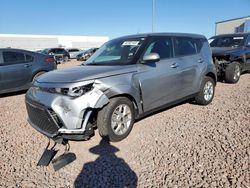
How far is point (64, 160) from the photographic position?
313 cm

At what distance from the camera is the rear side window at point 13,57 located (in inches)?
278

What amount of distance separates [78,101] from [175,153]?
5.36 ft

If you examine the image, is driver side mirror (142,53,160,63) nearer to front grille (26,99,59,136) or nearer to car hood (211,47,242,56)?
front grille (26,99,59,136)

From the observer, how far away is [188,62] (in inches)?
191

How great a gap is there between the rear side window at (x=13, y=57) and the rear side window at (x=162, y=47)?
4966 mm

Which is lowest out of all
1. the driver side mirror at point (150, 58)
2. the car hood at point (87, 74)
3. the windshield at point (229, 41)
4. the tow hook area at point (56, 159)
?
the tow hook area at point (56, 159)

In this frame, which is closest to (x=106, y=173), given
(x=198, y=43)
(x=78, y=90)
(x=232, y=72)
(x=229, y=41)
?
(x=78, y=90)

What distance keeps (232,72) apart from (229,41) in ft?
5.71

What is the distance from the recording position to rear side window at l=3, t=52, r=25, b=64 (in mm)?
7070

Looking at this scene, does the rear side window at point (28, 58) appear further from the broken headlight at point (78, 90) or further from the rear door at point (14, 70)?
the broken headlight at point (78, 90)

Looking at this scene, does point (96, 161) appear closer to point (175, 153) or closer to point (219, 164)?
point (175, 153)

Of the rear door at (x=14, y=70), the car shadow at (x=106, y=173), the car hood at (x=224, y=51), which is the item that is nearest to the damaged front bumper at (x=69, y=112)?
the car shadow at (x=106, y=173)

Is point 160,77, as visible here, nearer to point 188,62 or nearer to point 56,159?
point 188,62

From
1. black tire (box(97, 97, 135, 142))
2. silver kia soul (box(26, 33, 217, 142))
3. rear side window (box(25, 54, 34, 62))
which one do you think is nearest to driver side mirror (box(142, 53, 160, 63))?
silver kia soul (box(26, 33, 217, 142))
